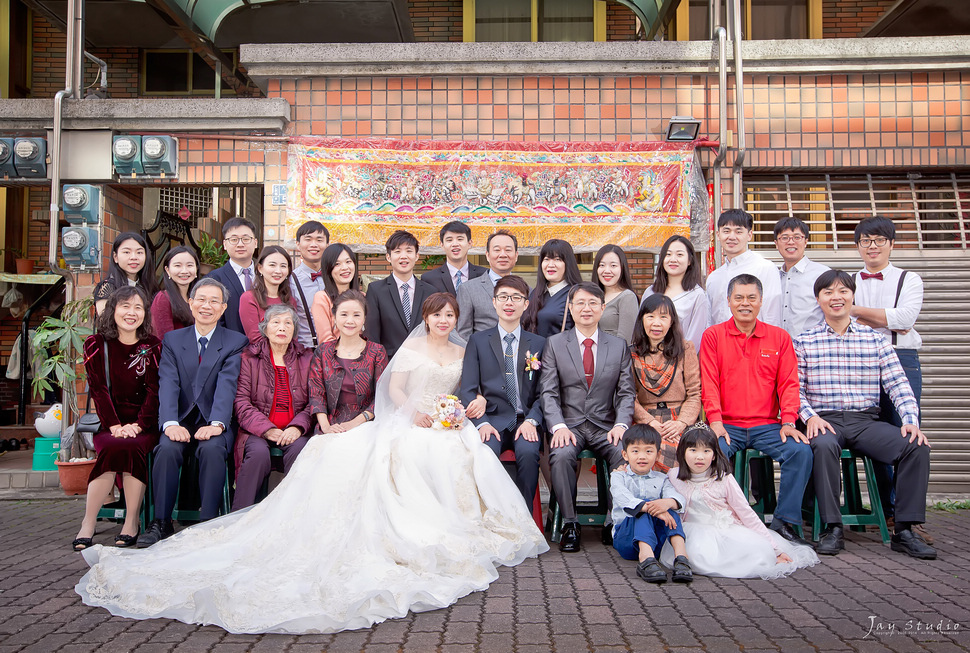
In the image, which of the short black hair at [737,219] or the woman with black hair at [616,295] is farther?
the short black hair at [737,219]

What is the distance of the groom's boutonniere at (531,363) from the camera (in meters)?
4.91

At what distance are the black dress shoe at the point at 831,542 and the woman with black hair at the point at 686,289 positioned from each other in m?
1.46

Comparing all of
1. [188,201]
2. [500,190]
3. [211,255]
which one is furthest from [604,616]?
[188,201]

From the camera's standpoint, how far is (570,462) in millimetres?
4609

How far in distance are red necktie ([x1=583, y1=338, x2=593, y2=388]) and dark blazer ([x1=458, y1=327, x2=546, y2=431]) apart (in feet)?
1.06

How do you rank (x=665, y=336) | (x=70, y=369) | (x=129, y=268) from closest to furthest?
(x=665, y=336) < (x=129, y=268) < (x=70, y=369)

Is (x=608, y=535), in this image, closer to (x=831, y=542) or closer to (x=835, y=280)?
(x=831, y=542)

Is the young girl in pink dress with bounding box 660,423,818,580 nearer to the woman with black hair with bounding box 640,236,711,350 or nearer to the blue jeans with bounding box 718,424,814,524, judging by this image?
the blue jeans with bounding box 718,424,814,524

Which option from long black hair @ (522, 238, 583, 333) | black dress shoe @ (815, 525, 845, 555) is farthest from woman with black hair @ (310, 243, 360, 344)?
black dress shoe @ (815, 525, 845, 555)

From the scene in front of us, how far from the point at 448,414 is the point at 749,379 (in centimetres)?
200

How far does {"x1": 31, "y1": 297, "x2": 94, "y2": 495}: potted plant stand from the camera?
5695 mm

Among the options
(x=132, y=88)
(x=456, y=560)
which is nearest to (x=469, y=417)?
(x=456, y=560)

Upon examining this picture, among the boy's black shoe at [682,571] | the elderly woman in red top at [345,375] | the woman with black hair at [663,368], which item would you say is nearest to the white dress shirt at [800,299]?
the woman with black hair at [663,368]

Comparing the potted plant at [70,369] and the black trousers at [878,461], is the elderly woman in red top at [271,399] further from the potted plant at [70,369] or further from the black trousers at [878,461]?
the black trousers at [878,461]
